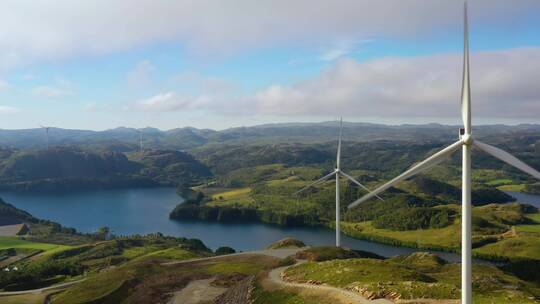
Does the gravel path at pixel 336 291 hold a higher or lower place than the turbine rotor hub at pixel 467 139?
lower

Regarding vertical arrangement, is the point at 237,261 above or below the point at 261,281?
below

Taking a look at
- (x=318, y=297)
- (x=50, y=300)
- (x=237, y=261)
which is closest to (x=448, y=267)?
(x=237, y=261)

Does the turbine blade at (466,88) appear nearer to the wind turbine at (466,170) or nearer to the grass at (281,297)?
the wind turbine at (466,170)

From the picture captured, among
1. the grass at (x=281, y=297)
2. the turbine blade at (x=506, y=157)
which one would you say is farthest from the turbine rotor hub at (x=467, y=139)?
the grass at (x=281, y=297)

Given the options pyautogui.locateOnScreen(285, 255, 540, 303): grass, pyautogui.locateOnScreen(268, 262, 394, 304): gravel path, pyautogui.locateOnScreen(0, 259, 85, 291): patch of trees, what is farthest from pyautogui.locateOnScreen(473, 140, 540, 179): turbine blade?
pyautogui.locateOnScreen(0, 259, 85, 291): patch of trees

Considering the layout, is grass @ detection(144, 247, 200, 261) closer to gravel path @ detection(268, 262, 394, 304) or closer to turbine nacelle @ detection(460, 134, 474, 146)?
gravel path @ detection(268, 262, 394, 304)

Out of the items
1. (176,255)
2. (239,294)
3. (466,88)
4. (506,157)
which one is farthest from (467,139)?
(176,255)

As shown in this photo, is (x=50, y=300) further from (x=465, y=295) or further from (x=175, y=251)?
(x=465, y=295)

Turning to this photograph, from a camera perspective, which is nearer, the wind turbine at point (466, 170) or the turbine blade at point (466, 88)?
the wind turbine at point (466, 170)

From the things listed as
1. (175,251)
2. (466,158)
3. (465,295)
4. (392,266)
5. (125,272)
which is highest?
(466,158)

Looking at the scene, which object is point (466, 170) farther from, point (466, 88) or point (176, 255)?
point (176, 255)

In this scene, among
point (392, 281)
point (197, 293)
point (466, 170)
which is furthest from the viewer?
point (197, 293)
